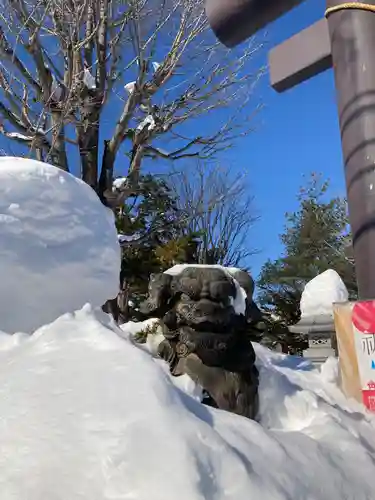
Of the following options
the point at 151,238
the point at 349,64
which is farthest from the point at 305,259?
the point at 349,64

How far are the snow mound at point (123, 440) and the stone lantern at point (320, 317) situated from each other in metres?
4.14

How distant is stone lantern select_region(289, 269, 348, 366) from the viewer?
5.38m

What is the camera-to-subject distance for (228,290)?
2.04 metres

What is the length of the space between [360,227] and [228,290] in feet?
2.43

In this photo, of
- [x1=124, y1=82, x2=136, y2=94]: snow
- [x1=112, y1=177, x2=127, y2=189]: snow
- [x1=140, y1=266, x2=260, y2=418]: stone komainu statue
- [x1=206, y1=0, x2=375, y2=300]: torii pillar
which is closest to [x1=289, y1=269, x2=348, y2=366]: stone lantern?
[x1=206, y1=0, x2=375, y2=300]: torii pillar

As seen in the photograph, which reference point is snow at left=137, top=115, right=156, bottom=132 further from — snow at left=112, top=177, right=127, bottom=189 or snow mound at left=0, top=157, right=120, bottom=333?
snow mound at left=0, top=157, right=120, bottom=333

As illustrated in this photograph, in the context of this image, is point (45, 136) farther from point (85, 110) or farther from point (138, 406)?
point (138, 406)

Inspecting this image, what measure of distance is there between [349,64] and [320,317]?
371cm

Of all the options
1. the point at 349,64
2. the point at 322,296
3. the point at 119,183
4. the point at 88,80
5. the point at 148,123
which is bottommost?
the point at 322,296

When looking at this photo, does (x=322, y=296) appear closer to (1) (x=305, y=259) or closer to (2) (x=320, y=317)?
(2) (x=320, y=317)

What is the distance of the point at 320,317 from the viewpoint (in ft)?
18.5

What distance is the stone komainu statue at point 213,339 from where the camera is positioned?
1.97 meters

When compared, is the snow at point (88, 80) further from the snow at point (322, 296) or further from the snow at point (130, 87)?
the snow at point (322, 296)

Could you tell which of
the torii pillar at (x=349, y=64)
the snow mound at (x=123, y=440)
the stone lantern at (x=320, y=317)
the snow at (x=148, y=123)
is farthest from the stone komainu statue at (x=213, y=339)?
the snow at (x=148, y=123)
